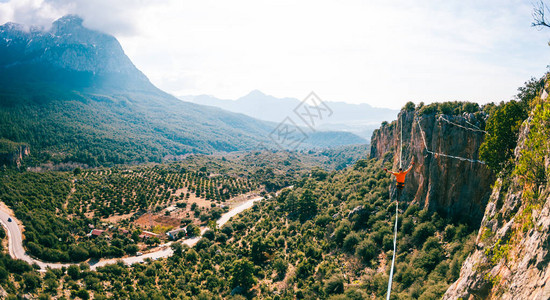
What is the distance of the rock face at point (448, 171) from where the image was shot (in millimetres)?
21891

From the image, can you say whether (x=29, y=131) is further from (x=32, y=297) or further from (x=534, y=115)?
(x=534, y=115)

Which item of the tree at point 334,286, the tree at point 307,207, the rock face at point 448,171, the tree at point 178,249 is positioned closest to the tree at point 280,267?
the tree at point 334,286

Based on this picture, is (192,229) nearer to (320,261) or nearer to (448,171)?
(320,261)

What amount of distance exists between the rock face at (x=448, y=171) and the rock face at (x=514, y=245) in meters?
7.44

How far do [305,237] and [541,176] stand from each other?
31225 mm

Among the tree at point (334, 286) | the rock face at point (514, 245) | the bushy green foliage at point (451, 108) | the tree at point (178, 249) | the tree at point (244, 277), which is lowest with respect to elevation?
the tree at point (178, 249)

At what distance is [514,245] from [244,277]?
1126 inches

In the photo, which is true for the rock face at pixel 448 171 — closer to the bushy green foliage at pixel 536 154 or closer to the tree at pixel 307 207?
the bushy green foliage at pixel 536 154

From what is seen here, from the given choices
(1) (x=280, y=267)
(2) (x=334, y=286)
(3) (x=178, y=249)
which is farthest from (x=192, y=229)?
(2) (x=334, y=286)

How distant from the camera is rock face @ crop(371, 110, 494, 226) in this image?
862 inches

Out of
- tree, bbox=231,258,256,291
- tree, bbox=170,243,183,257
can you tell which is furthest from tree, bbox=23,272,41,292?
tree, bbox=231,258,256,291

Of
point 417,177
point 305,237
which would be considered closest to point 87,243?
point 305,237

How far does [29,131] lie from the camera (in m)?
137

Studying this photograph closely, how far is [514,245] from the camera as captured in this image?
37.2 feet
